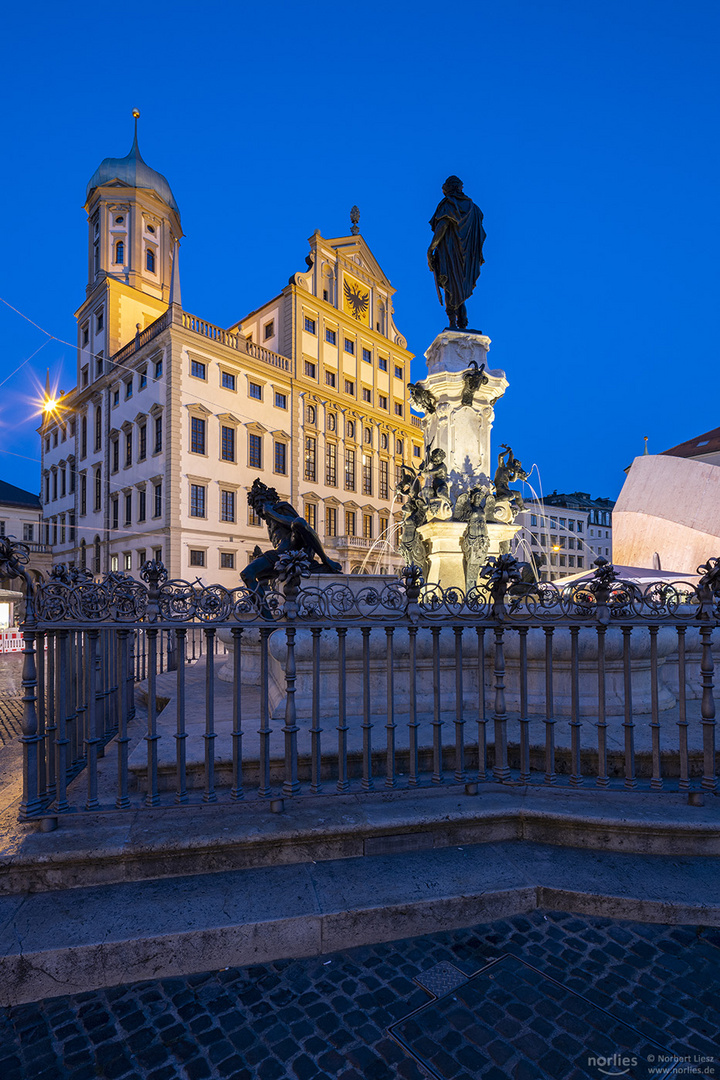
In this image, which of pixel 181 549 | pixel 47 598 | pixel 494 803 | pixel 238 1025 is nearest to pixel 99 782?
pixel 47 598

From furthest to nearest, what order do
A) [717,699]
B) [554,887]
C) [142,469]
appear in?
1. [142,469]
2. [717,699]
3. [554,887]

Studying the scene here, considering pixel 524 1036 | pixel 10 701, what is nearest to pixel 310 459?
pixel 10 701

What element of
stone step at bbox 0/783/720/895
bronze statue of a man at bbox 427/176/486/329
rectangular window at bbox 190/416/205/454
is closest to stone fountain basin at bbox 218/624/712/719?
stone step at bbox 0/783/720/895

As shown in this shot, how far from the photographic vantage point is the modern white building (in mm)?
29875

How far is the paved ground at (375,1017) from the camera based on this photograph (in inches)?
76.4

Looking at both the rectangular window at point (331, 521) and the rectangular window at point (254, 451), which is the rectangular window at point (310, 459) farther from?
the rectangular window at point (254, 451)

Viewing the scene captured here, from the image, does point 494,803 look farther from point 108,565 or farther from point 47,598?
point 108,565

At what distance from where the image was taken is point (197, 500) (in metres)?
30.1

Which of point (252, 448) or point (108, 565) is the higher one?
point (252, 448)

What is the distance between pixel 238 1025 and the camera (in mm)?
2148

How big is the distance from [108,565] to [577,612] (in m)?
35.6

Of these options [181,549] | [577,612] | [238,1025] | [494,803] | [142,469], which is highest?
[142,469]

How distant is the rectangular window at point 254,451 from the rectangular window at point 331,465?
18.4 feet

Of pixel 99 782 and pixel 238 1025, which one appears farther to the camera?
pixel 99 782
